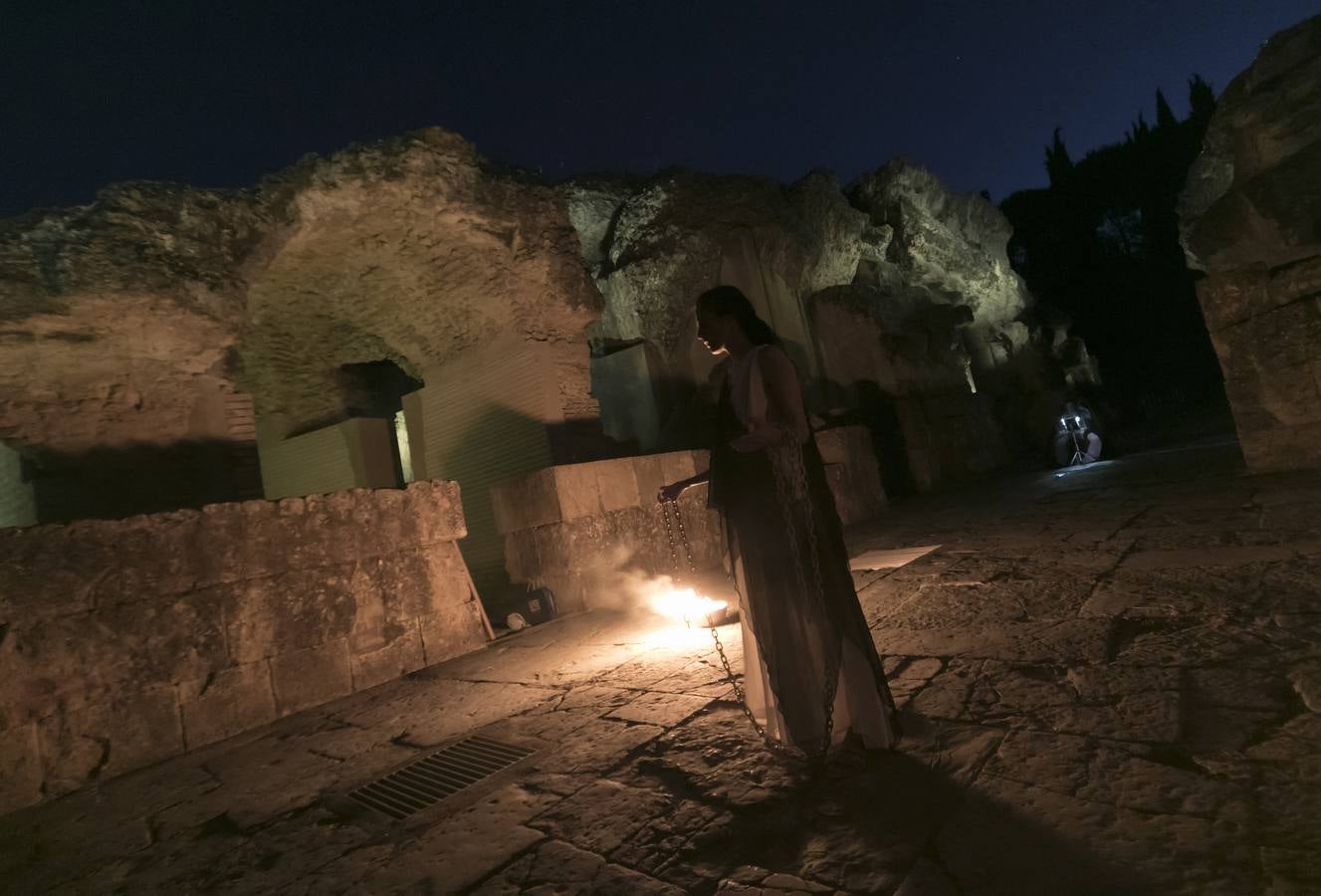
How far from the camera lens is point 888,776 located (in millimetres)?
1954

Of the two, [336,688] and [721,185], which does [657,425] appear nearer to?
[721,185]

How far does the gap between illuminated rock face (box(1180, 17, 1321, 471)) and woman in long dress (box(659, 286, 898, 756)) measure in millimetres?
6836

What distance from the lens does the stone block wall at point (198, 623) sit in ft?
10.9

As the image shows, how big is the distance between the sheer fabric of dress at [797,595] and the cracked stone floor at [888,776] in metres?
0.15

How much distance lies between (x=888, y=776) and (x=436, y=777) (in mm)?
1901

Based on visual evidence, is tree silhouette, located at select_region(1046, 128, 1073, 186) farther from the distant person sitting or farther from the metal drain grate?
the metal drain grate

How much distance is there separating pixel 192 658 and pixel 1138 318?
43303mm

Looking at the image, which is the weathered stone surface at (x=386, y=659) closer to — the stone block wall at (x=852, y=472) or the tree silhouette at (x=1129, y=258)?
the stone block wall at (x=852, y=472)

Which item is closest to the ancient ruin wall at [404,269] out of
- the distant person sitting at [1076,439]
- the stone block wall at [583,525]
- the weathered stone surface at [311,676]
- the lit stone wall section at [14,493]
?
the lit stone wall section at [14,493]

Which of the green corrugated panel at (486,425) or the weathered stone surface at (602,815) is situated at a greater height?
the green corrugated panel at (486,425)

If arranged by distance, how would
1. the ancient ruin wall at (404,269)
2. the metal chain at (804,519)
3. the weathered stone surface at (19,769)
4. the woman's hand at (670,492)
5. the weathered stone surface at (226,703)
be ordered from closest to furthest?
the metal chain at (804,519) < the woman's hand at (670,492) < the weathered stone surface at (19,769) < the weathered stone surface at (226,703) < the ancient ruin wall at (404,269)

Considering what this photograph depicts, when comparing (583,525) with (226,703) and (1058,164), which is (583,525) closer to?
(226,703)

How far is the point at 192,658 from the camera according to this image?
12.5 ft

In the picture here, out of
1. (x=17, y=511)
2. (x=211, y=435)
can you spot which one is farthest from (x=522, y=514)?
(x=17, y=511)
